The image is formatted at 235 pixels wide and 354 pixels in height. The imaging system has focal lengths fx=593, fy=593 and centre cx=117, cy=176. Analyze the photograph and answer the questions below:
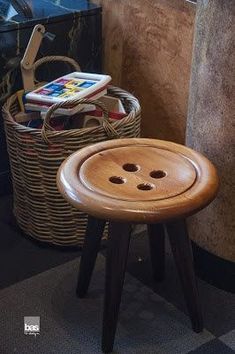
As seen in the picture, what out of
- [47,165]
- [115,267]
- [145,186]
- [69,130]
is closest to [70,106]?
[69,130]

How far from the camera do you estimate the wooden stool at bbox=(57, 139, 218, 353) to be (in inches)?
52.4

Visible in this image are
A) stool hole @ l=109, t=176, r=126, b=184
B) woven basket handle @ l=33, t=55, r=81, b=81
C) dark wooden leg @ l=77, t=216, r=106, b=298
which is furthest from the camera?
woven basket handle @ l=33, t=55, r=81, b=81

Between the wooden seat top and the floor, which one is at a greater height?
the wooden seat top

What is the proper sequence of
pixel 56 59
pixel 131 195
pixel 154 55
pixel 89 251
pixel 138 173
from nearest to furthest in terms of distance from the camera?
pixel 131 195, pixel 138 173, pixel 89 251, pixel 56 59, pixel 154 55

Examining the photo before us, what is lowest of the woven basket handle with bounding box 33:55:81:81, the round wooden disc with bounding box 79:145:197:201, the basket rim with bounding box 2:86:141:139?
the basket rim with bounding box 2:86:141:139

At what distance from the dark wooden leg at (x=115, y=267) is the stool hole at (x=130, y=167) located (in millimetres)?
183

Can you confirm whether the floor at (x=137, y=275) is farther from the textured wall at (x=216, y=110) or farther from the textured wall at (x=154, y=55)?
the textured wall at (x=154, y=55)

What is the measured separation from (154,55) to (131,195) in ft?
2.94

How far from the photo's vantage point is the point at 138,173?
4.87ft

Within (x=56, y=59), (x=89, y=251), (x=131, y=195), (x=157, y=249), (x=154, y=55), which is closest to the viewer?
(x=131, y=195)

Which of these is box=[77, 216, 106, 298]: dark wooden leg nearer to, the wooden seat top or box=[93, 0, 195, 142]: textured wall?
the wooden seat top

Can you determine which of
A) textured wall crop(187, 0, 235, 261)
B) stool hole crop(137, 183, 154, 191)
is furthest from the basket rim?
stool hole crop(137, 183, 154, 191)

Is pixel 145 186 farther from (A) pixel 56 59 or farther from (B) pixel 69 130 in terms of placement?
(A) pixel 56 59

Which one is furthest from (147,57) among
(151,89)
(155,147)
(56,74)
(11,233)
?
(11,233)
